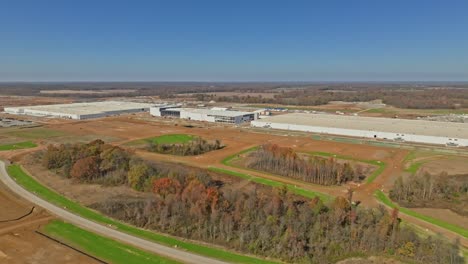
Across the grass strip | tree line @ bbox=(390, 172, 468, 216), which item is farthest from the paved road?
the grass strip

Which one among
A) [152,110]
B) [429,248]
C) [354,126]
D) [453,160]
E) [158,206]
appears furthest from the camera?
[152,110]

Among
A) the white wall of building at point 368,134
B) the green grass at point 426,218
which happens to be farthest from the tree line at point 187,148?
the green grass at point 426,218

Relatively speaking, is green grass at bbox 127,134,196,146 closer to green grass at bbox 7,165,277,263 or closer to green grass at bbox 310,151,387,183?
green grass at bbox 7,165,277,263

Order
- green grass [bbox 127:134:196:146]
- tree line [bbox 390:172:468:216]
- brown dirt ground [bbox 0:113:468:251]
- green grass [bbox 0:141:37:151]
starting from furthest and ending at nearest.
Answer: green grass [bbox 127:134:196:146], green grass [bbox 0:141:37:151], brown dirt ground [bbox 0:113:468:251], tree line [bbox 390:172:468:216]

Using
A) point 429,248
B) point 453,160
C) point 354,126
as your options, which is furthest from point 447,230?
point 354,126

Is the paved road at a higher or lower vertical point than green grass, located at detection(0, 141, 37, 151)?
lower

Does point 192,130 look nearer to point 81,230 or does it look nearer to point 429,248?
point 81,230
